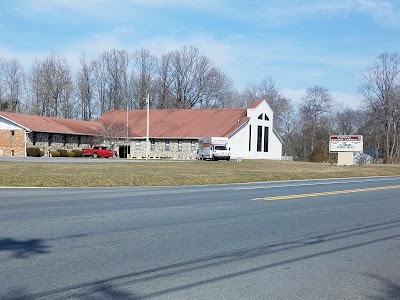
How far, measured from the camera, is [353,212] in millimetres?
13648

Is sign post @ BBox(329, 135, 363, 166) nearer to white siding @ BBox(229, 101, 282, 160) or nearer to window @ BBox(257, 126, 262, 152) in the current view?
white siding @ BBox(229, 101, 282, 160)

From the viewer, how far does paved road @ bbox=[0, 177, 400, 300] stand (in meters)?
6.09

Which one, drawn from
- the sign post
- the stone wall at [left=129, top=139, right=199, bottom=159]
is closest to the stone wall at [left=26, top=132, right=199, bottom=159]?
the stone wall at [left=129, top=139, right=199, bottom=159]

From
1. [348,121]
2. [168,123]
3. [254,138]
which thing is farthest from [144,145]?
[348,121]

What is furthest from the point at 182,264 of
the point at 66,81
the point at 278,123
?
the point at 278,123

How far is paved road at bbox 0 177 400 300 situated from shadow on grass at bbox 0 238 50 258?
0.05 ft

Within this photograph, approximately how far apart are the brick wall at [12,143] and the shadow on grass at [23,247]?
50.8 meters

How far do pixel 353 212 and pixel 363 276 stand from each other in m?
6.99

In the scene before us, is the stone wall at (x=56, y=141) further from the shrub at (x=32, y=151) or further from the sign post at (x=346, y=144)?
the sign post at (x=346, y=144)

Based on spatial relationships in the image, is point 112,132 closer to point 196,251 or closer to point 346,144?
point 346,144

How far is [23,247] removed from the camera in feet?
26.5

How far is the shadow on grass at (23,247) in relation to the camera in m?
7.66

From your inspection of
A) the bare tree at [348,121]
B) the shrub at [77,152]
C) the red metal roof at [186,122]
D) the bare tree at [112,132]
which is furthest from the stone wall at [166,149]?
the bare tree at [348,121]

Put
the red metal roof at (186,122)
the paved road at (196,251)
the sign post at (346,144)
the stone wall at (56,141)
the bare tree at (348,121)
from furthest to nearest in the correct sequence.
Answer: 1. the bare tree at (348,121)
2. the red metal roof at (186,122)
3. the stone wall at (56,141)
4. the sign post at (346,144)
5. the paved road at (196,251)
